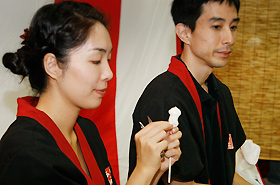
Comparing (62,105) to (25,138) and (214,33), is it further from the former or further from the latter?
(214,33)

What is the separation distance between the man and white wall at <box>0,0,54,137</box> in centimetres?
115

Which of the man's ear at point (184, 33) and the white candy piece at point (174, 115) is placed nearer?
the white candy piece at point (174, 115)

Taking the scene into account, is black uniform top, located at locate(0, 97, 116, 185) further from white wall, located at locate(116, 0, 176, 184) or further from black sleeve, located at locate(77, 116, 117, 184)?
white wall, located at locate(116, 0, 176, 184)

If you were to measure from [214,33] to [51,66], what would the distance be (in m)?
0.74

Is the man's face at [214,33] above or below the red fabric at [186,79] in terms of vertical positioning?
above

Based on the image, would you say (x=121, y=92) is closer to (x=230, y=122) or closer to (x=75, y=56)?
(x=230, y=122)

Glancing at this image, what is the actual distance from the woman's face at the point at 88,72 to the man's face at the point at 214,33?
0.50 m

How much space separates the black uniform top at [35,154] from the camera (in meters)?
0.84

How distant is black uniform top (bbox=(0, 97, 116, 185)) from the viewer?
0.84 metres

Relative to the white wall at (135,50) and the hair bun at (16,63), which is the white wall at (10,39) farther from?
the hair bun at (16,63)

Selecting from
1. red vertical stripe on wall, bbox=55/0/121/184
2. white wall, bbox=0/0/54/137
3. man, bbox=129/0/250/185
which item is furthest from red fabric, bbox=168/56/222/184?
red vertical stripe on wall, bbox=55/0/121/184

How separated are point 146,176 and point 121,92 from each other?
170 centimetres

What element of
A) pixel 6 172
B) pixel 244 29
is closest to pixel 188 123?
pixel 6 172

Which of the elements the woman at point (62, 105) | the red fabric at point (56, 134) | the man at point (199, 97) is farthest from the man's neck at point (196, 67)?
the red fabric at point (56, 134)
